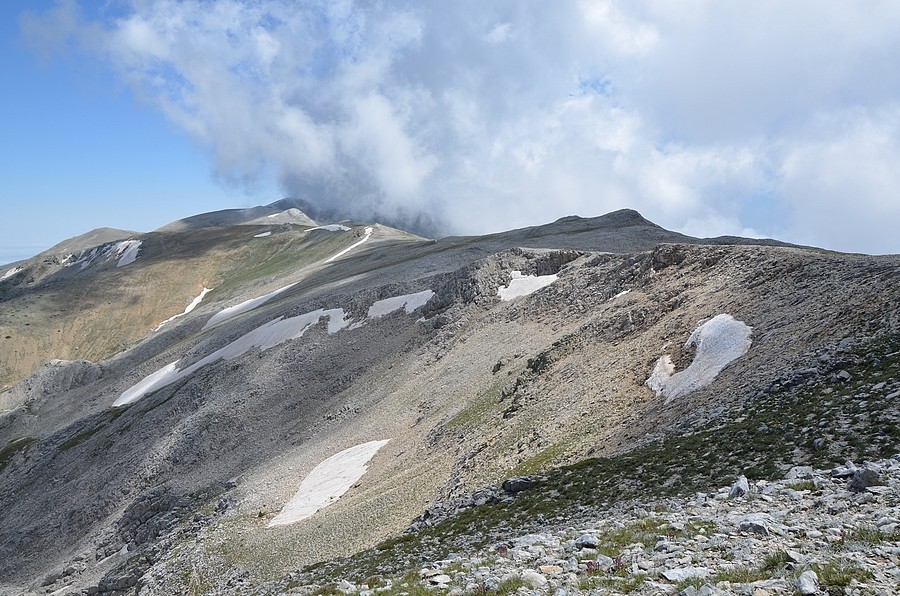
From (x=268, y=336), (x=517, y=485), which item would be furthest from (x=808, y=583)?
(x=268, y=336)

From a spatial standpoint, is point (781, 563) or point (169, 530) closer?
point (781, 563)

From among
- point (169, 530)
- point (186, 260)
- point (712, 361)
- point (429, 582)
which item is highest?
point (186, 260)

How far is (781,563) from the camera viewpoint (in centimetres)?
995

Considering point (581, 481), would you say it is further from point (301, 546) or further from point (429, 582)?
point (301, 546)

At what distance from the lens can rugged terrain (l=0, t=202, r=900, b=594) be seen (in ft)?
44.8

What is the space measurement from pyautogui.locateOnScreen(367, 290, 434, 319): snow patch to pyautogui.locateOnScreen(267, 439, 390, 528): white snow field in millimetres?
23259

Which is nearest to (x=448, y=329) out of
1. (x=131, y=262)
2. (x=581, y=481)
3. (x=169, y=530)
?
(x=169, y=530)

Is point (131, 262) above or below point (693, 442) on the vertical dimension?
above

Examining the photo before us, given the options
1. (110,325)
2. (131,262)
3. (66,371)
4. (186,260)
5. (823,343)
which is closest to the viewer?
(823,343)

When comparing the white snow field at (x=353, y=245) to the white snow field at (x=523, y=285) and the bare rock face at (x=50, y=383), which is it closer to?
the bare rock face at (x=50, y=383)

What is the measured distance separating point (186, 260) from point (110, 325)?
111 feet

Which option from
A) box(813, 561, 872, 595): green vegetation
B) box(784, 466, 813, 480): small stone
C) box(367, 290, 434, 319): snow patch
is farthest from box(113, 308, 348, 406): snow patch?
box(813, 561, 872, 595): green vegetation

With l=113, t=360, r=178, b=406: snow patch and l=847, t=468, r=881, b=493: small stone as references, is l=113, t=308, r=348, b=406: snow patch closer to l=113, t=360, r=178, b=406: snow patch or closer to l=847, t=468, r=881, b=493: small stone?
l=113, t=360, r=178, b=406: snow patch

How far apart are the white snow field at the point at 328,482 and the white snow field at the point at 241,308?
64909 mm
